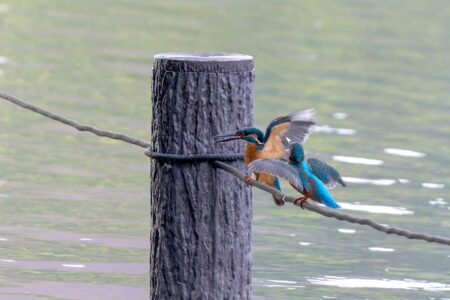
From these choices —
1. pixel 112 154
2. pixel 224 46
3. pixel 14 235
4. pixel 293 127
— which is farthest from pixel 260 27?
pixel 293 127

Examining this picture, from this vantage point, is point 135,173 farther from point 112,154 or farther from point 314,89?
point 314,89

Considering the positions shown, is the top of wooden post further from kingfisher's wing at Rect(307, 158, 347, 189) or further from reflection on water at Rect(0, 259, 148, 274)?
reflection on water at Rect(0, 259, 148, 274)

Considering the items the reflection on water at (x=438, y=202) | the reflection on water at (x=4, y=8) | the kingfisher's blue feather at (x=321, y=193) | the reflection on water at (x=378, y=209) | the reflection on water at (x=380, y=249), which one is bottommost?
the reflection on water at (x=380, y=249)

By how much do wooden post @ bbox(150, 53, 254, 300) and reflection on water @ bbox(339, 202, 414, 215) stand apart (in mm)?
4743

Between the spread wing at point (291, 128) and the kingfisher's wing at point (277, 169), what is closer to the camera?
the kingfisher's wing at point (277, 169)

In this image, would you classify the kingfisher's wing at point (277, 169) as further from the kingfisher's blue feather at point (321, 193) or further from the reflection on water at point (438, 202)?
the reflection on water at point (438, 202)

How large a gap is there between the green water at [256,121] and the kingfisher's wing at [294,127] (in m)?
2.48

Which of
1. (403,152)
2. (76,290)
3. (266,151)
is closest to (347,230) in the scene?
(76,290)

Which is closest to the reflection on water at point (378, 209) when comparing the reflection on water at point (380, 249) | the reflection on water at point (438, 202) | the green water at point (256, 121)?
the green water at point (256, 121)

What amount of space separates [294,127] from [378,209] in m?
4.79

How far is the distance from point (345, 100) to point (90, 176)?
192 inches

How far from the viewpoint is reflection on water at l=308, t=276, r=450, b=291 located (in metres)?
7.81

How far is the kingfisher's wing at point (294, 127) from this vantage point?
5.03 metres

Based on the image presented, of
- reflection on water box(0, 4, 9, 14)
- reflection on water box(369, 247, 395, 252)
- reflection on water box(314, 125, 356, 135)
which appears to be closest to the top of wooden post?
reflection on water box(369, 247, 395, 252)
